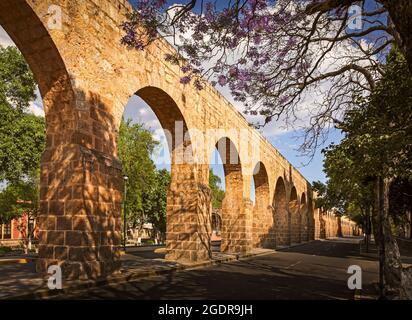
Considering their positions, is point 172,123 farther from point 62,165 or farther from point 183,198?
point 62,165

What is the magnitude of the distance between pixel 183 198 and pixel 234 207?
5386 millimetres

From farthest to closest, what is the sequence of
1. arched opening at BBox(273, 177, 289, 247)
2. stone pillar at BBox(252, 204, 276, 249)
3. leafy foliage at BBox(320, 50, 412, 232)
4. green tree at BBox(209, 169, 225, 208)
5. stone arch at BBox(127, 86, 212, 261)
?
green tree at BBox(209, 169, 225, 208) < arched opening at BBox(273, 177, 289, 247) < stone pillar at BBox(252, 204, 276, 249) < stone arch at BBox(127, 86, 212, 261) < leafy foliage at BBox(320, 50, 412, 232)

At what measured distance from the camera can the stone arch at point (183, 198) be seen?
478 inches

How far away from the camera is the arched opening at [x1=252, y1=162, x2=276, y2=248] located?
21.7 m

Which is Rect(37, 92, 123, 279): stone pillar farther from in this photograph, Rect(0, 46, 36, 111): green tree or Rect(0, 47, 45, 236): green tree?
Rect(0, 46, 36, 111): green tree

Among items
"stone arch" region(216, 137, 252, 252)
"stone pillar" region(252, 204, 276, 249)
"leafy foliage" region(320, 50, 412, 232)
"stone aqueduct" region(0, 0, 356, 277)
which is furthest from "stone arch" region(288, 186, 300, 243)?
"leafy foliage" region(320, 50, 412, 232)

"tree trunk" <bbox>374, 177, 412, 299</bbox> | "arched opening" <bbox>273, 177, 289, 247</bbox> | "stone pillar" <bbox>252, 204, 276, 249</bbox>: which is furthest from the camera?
"arched opening" <bbox>273, 177, 289, 247</bbox>

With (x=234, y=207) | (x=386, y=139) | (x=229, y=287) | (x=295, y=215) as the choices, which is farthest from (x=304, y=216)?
(x=386, y=139)

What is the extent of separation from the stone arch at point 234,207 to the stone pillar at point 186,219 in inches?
175

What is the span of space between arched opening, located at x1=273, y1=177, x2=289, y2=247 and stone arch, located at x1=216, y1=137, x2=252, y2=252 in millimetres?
10057

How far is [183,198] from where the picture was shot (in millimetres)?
12531

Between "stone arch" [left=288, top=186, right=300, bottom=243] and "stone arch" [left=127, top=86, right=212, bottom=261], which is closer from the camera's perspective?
"stone arch" [left=127, top=86, right=212, bottom=261]

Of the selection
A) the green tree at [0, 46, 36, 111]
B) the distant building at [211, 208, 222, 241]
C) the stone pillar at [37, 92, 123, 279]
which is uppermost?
the green tree at [0, 46, 36, 111]
